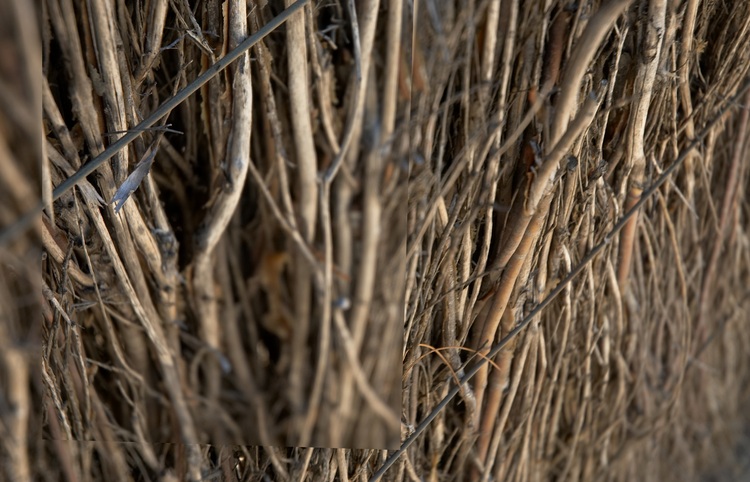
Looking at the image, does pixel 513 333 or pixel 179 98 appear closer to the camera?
pixel 179 98

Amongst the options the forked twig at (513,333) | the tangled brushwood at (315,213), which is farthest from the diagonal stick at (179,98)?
the forked twig at (513,333)

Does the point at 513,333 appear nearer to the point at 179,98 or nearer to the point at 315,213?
the point at 315,213

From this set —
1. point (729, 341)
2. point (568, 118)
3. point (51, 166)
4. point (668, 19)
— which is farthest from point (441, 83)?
point (729, 341)

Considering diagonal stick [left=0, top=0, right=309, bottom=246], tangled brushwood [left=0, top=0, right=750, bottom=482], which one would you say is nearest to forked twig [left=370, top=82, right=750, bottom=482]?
tangled brushwood [left=0, top=0, right=750, bottom=482]

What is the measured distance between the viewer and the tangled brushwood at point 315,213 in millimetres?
576

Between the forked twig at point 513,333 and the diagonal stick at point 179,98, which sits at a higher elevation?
→ the diagonal stick at point 179,98

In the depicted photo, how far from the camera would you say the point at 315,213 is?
0.62 metres

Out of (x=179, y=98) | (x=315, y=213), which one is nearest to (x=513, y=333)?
(x=315, y=213)

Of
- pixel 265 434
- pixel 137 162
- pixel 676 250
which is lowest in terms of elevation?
pixel 265 434

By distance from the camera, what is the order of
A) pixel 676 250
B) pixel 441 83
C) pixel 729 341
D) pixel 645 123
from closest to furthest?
pixel 441 83
pixel 645 123
pixel 676 250
pixel 729 341

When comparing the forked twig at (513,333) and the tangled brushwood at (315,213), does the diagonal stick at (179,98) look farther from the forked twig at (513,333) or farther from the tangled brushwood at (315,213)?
the forked twig at (513,333)

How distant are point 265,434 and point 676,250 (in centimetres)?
62

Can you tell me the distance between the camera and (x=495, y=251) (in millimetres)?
665

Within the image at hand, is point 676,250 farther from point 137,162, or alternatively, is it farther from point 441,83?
point 137,162
